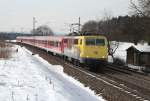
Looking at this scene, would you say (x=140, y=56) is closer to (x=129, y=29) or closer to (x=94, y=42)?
(x=94, y=42)

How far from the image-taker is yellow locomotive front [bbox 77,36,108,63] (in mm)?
26141

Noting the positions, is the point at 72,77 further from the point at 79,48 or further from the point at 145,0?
the point at 145,0

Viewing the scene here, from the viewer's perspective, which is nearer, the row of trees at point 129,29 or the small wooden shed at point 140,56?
the small wooden shed at point 140,56

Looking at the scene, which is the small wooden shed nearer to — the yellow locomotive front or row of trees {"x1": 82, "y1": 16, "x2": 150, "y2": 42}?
row of trees {"x1": 82, "y1": 16, "x2": 150, "y2": 42}

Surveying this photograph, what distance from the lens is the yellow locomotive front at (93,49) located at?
2614cm

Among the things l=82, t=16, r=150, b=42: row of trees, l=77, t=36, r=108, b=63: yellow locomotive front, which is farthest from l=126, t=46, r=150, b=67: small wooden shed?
l=77, t=36, r=108, b=63: yellow locomotive front

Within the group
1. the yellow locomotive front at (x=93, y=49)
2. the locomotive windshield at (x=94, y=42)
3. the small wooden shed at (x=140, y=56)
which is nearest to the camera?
the yellow locomotive front at (x=93, y=49)

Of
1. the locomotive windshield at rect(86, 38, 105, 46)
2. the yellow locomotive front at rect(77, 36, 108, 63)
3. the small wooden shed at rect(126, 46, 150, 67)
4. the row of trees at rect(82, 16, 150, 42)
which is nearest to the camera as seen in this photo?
the yellow locomotive front at rect(77, 36, 108, 63)

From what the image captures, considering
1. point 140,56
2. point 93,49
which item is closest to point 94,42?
point 93,49

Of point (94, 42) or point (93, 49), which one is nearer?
point (93, 49)

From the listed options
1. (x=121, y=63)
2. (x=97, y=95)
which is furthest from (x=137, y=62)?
(x=97, y=95)

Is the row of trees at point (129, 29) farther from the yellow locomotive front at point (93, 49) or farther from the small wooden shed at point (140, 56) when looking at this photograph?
the small wooden shed at point (140, 56)

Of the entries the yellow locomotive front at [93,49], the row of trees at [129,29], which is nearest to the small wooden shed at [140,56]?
the row of trees at [129,29]

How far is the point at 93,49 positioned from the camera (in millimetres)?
26281
